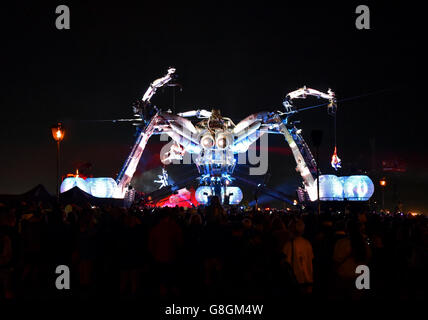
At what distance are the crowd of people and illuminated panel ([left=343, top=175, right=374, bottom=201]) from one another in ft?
90.0

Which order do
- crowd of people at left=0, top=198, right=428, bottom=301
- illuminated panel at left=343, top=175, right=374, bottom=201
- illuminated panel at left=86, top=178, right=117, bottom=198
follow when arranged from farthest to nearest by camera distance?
illuminated panel at left=86, top=178, right=117, bottom=198
illuminated panel at left=343, top=175, right=374, bottom=201
crowd of people at left=0, top=198, right=428, bottom=301

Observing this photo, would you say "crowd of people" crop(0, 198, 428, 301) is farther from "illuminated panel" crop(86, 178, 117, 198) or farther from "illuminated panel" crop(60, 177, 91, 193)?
"illuminated panel" crop(60, 177, 91, 193)

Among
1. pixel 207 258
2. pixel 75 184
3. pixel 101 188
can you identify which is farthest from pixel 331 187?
pixel 207 258

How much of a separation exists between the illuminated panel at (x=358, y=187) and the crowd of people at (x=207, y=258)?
27.4 metres

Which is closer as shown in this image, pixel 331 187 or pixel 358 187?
pixel 358 187

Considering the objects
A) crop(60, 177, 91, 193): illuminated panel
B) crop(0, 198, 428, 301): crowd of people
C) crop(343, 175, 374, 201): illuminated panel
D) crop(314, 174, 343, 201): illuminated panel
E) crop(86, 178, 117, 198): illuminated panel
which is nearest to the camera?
crop(0, 198, 428, 301): crowd of people

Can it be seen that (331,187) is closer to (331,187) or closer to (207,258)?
(331,187)

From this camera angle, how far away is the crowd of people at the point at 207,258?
8.30 m

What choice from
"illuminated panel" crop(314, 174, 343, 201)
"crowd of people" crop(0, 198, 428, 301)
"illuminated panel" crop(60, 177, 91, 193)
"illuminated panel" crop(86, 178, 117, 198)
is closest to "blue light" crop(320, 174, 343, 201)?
"illuminated panel" crop(314, 174, 343, 201)

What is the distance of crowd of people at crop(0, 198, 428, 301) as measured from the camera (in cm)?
830

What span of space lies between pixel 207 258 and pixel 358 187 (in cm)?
3090

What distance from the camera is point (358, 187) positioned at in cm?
3812
